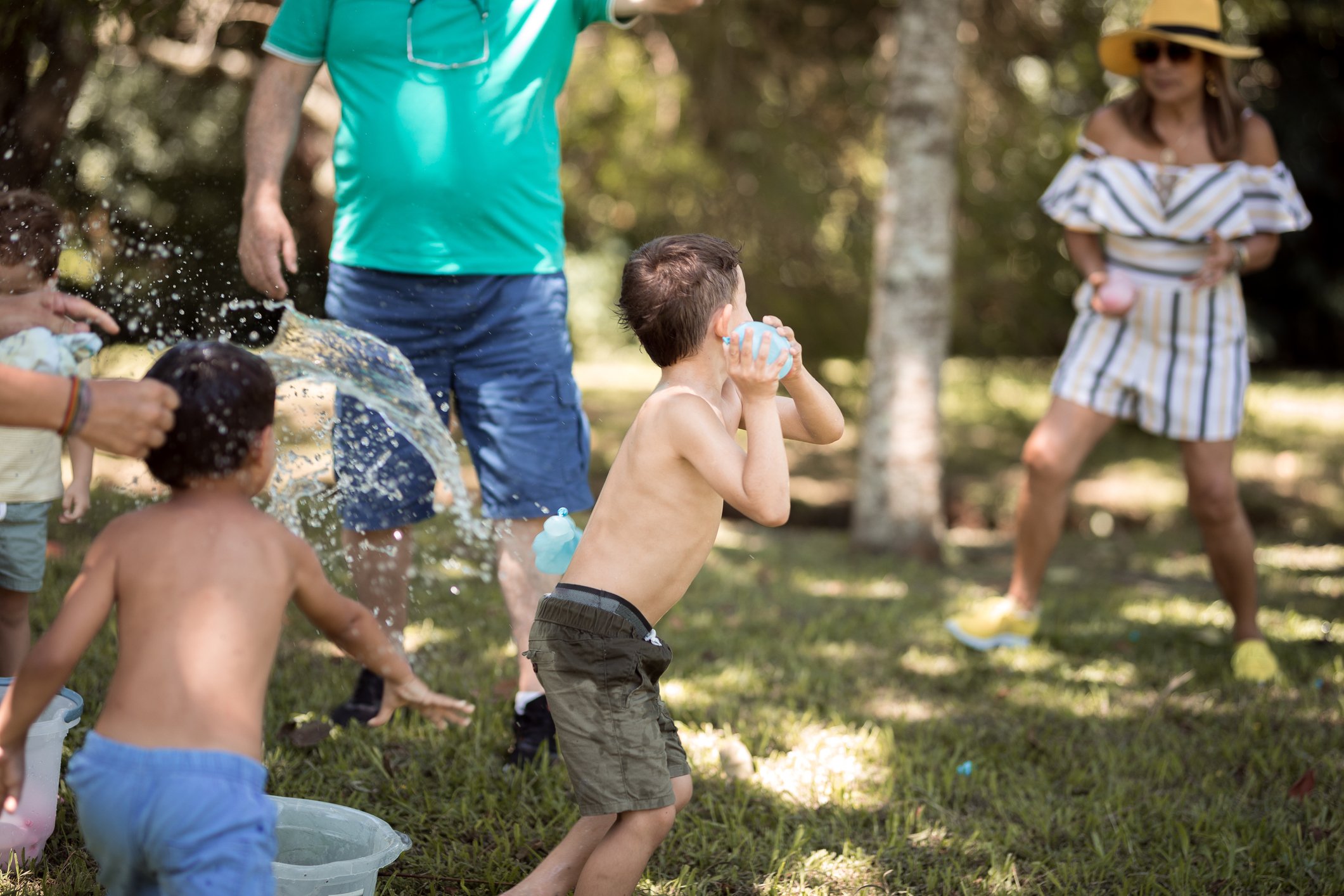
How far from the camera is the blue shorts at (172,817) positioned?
5.73 ft

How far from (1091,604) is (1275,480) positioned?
4.47 meters

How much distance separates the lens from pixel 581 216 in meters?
10.1

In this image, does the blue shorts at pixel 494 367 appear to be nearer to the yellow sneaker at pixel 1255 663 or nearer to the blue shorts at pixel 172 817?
the blue shorts at pixel 172 817

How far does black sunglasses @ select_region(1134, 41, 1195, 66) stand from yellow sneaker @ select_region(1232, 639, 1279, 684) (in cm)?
197

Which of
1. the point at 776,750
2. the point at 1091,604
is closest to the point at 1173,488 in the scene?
the point at 1091,604

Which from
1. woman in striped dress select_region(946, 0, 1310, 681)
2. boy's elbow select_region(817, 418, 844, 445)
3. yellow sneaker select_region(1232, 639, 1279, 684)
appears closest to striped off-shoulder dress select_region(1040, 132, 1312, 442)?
woman in striped dress select_region(946, 0, 1310, 681)

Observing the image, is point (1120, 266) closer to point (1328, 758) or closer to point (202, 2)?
point (1328, 758)

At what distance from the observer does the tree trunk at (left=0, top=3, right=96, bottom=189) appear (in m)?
3.38

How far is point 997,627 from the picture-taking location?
430 centimetres

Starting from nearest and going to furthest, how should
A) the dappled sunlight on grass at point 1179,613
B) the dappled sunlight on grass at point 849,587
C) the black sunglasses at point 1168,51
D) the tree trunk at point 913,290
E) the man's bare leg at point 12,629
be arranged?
the man's bare leg at point 12,629 < the black sunglasses at point 1168,51 < the dappled sunlight on grass at point 1179,613 < the dappled sunlight on grass at point 849,587 < the tree trunk at point 913,290

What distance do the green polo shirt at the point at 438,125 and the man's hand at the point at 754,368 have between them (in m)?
1.07

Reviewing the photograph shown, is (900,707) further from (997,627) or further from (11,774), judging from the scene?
(11,774)

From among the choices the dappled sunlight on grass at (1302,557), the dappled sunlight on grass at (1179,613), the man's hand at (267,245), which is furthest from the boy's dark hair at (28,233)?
the dappled sunlight on grass at (1302,557)

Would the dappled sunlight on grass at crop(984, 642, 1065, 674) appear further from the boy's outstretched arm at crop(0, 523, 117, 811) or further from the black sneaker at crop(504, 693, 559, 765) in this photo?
the boy's outstretched arm at crop(0, 523, 117, 811)
